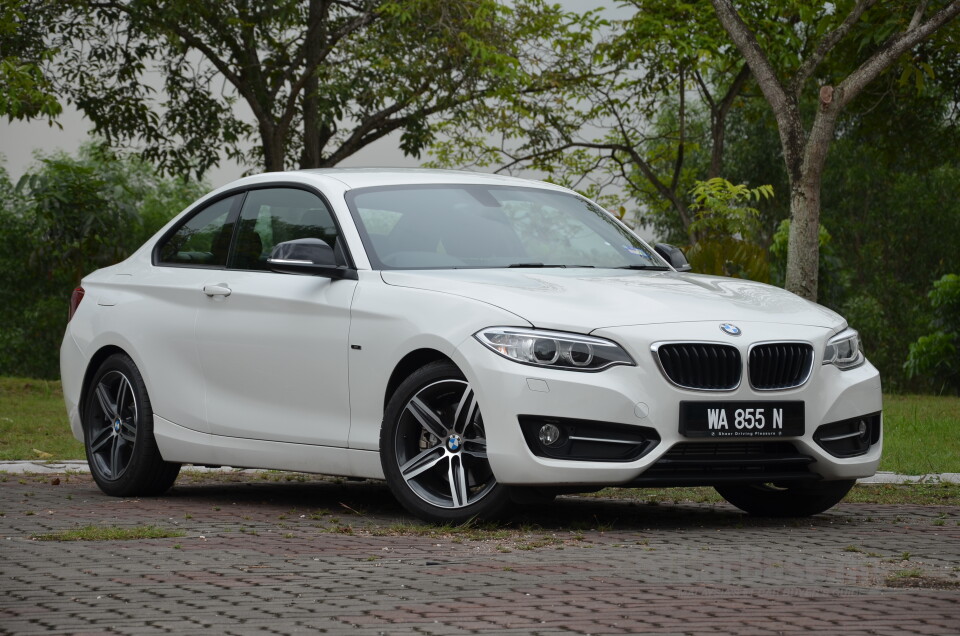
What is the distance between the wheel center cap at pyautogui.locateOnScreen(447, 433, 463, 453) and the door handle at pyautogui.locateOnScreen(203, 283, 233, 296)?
1.83 m

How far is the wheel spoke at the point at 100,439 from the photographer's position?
8.94 meters

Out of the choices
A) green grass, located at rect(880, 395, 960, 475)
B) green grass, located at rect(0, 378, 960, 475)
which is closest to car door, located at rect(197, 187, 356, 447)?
green grass, located at rect(0, 378, 960, 475)

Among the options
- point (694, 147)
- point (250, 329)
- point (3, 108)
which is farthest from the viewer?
point (694, 147)

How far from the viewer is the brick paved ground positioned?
457 cm

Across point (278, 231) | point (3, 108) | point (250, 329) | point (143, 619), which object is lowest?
point (143, 619)

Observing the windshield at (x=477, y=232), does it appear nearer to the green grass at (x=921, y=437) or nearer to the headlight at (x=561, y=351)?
the headlight at (x=561, y=351)

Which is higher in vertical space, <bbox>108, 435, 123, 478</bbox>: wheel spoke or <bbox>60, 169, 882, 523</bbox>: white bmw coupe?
<bbox>60, 169, 882, 523</bbox>: white bmw coupe

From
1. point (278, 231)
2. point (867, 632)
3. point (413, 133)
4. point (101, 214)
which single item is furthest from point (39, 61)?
point (867, 632)

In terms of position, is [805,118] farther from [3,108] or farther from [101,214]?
[3,108]

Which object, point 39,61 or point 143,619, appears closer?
point 143,619

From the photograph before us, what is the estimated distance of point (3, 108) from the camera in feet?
56.7

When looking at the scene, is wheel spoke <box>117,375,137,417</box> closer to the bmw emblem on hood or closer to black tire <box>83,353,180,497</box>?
black tire <box>83,353,180,497</box>

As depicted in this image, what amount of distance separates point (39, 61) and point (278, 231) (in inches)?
734

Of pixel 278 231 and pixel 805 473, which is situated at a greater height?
pixel 278 231
